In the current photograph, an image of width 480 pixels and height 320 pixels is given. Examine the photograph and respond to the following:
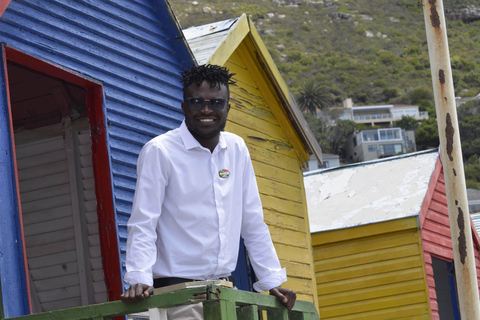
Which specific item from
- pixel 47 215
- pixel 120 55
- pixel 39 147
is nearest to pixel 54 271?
pixel 47 215

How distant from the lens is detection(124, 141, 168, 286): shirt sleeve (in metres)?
3.79

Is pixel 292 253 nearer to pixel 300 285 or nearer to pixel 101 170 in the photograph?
pixel 300 285

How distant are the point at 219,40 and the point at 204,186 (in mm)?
4415

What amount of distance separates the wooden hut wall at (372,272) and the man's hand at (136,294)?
8.47m

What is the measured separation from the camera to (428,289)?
1169cm

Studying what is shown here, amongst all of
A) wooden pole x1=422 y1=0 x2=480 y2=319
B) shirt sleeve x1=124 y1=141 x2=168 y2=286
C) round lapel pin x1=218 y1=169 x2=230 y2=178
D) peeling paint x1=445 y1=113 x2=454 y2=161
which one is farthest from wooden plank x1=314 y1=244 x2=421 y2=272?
shirt sleeve x1=124 y1=141 x2=168 y2=286

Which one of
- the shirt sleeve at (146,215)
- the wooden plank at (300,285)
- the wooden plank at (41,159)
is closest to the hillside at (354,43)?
the wooden plank at (300,285)

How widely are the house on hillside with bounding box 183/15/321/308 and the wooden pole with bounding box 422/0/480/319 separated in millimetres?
1776

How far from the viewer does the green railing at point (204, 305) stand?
3572 millimetres

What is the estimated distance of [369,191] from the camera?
12961 mm

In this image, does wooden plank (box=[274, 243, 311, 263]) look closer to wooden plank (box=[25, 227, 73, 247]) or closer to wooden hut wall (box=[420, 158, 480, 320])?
wooden plank (box=[25, 227, 73, 247])

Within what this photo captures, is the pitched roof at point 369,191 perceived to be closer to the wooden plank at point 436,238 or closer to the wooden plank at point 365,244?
the wooden plank at point 365,244

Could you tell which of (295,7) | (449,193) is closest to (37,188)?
(449,193)

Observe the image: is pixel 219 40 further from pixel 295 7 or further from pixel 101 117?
pixel 295 7
